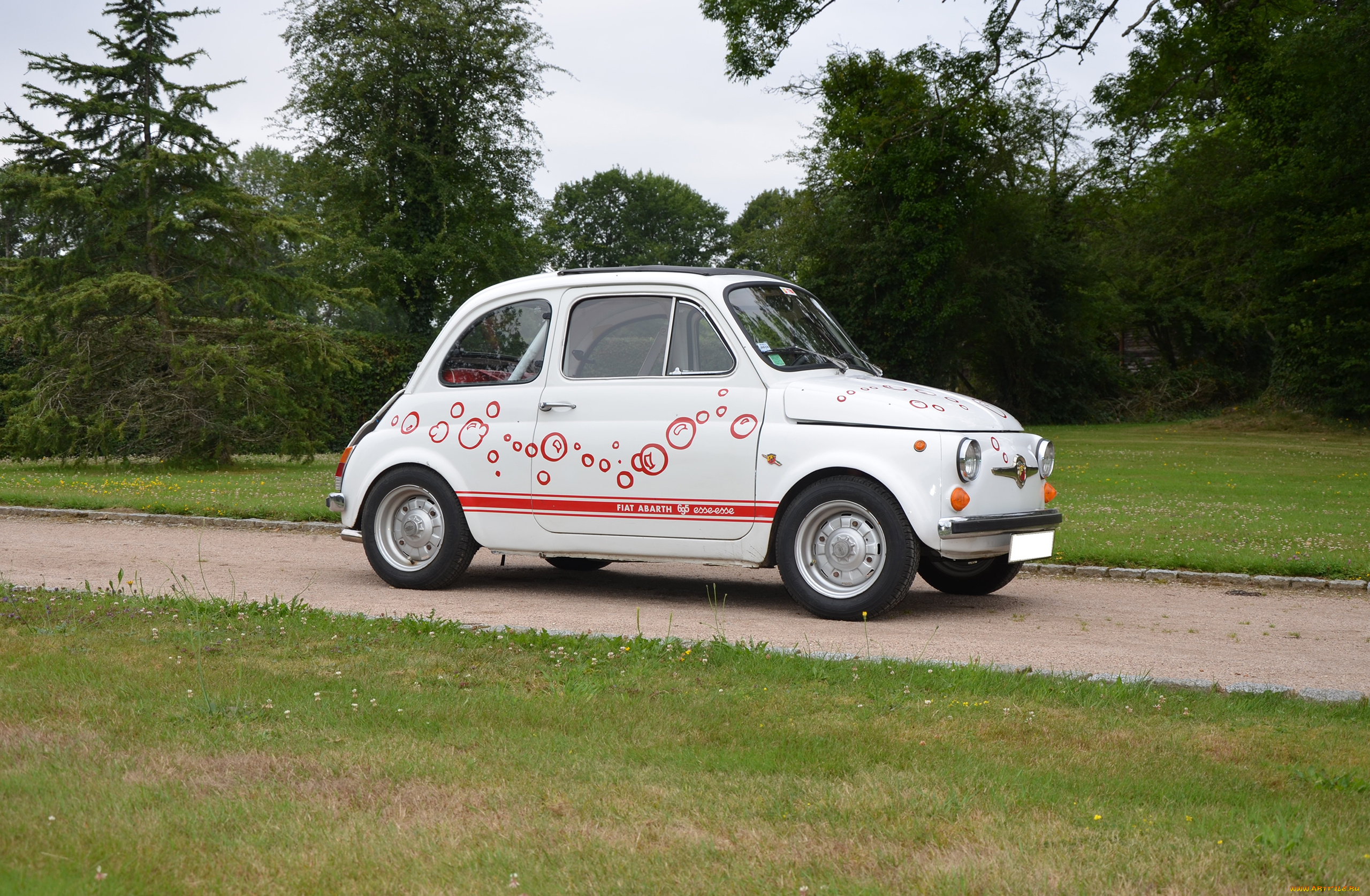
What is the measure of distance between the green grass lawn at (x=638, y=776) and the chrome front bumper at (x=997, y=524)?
1.82 meters

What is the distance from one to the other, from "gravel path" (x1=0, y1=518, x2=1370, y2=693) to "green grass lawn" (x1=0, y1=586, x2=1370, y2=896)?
41.1 inches

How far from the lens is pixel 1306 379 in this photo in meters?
36.8

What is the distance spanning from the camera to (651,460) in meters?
8.33

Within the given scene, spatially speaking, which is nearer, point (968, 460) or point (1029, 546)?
point (968, 460)

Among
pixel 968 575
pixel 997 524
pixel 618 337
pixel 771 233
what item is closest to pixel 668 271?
pixel 618 337

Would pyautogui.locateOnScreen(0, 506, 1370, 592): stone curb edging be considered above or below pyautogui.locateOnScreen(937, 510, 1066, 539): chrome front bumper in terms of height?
below

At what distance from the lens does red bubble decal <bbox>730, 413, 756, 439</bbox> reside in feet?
26.5

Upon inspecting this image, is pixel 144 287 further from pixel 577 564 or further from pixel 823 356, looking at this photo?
pixel 823 356

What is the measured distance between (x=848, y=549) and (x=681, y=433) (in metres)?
1.34

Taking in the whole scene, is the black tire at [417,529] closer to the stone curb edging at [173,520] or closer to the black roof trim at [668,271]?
the black roof trim at [668,271]

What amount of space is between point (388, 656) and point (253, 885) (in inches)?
110

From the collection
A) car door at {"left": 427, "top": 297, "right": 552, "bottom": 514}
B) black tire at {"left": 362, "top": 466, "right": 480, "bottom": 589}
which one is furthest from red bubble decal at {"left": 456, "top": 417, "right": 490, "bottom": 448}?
black tire at {"left": 362, "top": 466, "right": 480, "bottom": 589}

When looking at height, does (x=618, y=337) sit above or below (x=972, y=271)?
below

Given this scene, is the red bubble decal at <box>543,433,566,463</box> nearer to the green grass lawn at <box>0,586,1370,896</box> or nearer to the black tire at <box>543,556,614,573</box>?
the black tire at <box>543,556,614,573</box>
